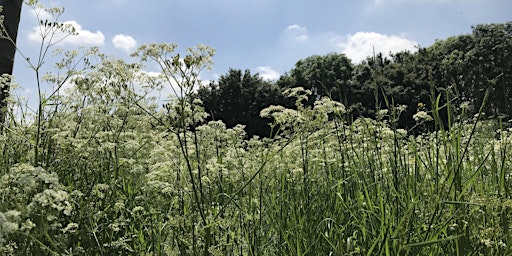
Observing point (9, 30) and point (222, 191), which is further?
point (9, 30)

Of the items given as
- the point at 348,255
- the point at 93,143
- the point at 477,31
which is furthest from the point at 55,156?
the point at 477,31

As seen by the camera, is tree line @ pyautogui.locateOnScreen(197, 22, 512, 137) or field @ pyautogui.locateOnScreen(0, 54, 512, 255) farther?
tree line @ pyautogui.locateOnScreen(197, 22, 512, 137)

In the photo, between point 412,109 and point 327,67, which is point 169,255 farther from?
point 327,67

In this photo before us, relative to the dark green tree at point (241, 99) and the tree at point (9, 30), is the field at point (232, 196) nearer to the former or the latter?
the tree at point (9, 30)

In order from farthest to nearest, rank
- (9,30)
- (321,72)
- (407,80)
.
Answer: (321,72)
(407,80)
(9,30)

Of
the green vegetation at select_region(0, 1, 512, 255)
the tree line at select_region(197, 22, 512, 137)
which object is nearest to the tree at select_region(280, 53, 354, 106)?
the tree line at select_region(197, 22, 512, 137)

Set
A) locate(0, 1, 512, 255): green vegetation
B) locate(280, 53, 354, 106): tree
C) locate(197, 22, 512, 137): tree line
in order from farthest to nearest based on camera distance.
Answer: locate(280, 53, 354, 106): tree
locate(197, 22, 512, 137): tree line
locate(0, 1, 512, 255): green vegetation

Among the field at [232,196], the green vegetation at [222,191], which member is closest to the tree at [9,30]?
the green vegetation at [222,191]

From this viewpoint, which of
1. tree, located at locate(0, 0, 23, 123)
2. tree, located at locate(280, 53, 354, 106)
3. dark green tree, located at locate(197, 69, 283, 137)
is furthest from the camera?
tree, located at locate(280, 53, 354, 106)

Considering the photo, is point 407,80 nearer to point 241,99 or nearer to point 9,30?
point 241,99

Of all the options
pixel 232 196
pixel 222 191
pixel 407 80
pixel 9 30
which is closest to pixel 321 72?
pixel 407 80

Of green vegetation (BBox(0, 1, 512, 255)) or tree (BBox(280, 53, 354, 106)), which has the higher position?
tree (BBox(280, 53, 354, 106))

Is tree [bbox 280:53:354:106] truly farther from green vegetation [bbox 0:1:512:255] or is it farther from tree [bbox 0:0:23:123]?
green vegetation [bbox 0:1:512:255]

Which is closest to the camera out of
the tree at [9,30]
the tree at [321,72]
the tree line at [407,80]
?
the tree at [9,30]
